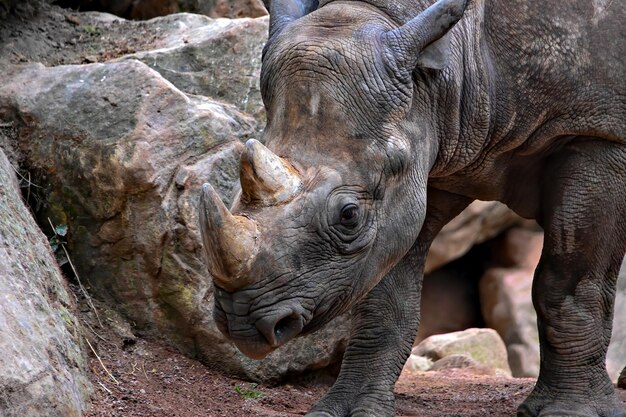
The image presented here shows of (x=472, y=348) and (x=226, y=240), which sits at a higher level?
(x=226, y=240)

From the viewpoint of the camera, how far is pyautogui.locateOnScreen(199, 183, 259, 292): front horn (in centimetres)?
466

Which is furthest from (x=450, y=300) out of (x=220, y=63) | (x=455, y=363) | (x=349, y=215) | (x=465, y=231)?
(x=349, y=215)

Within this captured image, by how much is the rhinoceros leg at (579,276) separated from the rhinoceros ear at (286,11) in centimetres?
159

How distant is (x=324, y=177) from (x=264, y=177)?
0.32 metres

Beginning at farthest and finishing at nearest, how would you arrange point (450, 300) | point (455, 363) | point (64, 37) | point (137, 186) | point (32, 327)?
point (450, 300) < point (455, 363) < point (64, 37) < point (137, 186) < point (32, 327)

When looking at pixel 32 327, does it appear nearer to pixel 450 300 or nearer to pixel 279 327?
pixel 279 327

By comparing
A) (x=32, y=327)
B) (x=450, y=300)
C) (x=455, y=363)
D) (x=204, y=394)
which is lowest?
(x=450, y=300)

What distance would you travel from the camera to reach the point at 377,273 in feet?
17.9

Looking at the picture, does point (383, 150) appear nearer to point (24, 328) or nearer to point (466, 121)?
point (466, 121)

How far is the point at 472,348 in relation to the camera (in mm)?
11273

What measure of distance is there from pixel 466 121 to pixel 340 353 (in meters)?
2.31

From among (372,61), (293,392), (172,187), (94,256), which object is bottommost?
(293,392)

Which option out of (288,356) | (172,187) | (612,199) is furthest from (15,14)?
(612,199)

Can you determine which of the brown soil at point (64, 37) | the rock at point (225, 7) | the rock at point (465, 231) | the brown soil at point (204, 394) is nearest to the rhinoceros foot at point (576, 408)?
the brown soil at point (204, 394)
